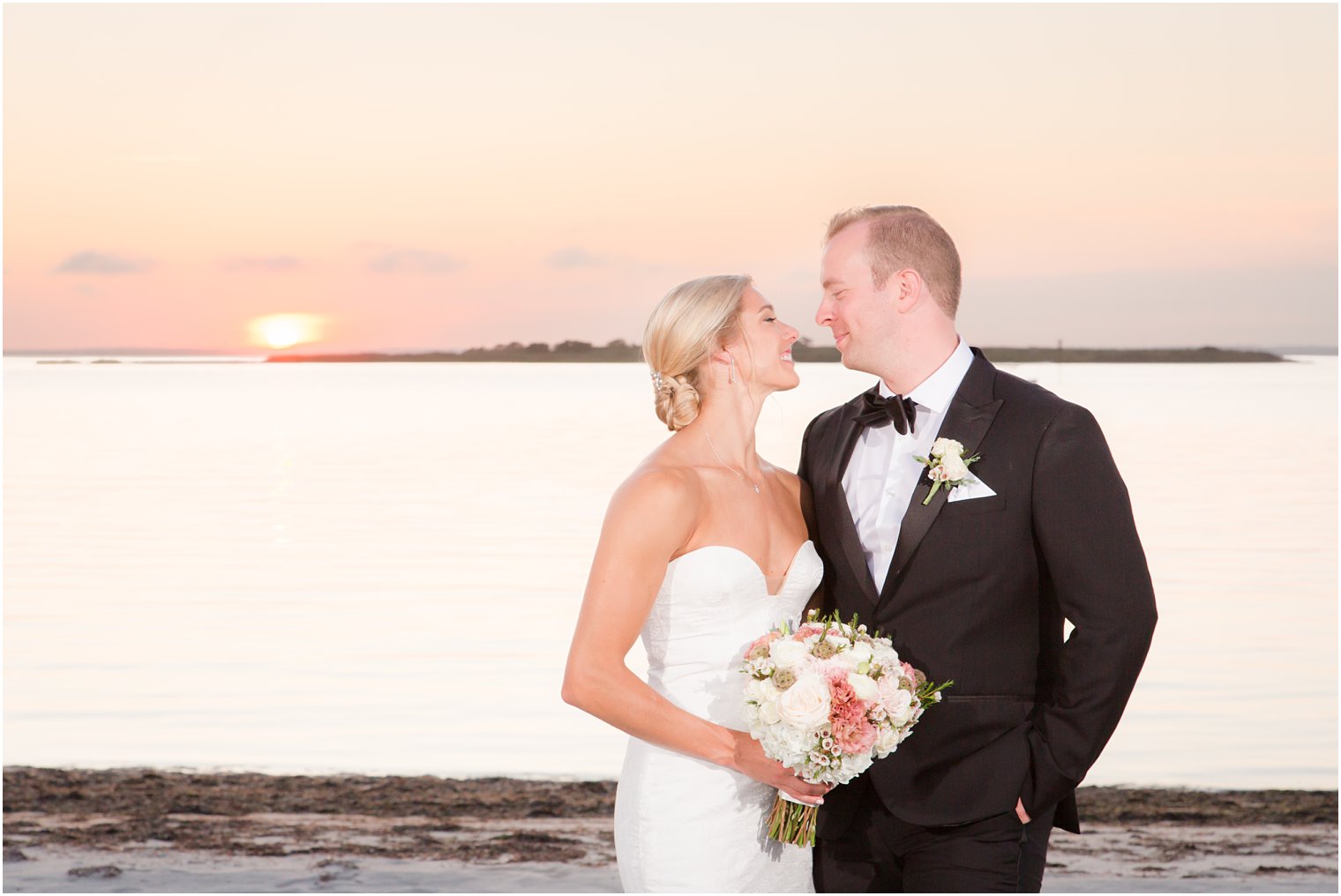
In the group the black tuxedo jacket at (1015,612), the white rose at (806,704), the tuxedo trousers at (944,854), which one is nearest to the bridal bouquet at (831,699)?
the white rose at (806,704)

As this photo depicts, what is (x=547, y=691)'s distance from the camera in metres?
10.9

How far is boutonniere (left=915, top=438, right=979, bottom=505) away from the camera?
3.59 m

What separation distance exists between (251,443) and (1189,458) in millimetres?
22829

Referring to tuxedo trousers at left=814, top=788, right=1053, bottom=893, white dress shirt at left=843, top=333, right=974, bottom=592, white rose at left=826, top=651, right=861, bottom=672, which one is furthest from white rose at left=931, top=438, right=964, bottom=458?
tuxedo trousers at left=814, top=788, right=1053, bottom=893

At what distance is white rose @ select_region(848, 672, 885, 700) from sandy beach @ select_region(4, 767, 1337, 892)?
3.58 m

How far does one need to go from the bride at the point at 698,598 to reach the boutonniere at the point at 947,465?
1.95 ft

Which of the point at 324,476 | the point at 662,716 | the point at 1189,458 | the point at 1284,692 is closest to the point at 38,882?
the point at 662,716

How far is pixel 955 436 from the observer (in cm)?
373

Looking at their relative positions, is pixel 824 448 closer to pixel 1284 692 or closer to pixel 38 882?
pixel 38 882

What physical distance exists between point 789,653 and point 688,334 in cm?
107

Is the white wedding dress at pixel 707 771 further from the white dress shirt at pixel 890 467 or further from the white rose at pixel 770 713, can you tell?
the white rose at pixel 770 713

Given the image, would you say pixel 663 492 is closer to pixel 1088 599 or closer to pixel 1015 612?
pixel 1015 612

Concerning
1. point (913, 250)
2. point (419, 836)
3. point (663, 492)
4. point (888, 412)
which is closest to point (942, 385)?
point (888, 412)

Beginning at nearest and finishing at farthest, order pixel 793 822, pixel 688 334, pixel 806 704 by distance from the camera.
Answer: pixel 806 704, pixel 793 822, pixel 688 334
